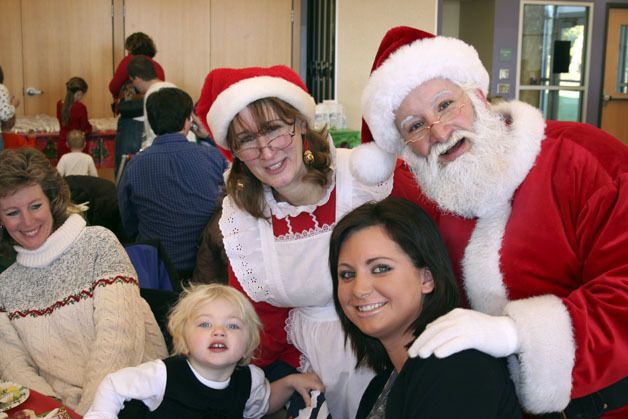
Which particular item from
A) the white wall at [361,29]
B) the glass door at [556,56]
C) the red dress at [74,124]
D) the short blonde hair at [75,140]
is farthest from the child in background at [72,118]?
the glass door at [556,56]

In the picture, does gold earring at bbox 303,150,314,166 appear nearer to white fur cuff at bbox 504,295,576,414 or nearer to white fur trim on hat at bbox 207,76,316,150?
white fur trim on hat at bbox 207,76,316,150

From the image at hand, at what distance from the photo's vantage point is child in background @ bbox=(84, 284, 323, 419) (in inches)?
74.6

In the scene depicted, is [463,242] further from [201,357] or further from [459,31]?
[459,31]

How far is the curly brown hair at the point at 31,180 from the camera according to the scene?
234 centimetres

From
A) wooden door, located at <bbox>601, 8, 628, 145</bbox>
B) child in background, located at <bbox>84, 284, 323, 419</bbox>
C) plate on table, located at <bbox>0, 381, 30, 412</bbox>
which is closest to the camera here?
plate on table, located at <bbox>0, 381, 30, 412</bbox>

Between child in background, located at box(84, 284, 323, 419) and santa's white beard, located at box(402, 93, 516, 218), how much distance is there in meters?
0.72

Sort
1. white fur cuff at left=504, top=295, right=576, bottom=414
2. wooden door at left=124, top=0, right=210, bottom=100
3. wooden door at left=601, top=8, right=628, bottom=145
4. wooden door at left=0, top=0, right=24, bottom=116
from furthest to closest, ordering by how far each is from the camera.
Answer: wooden door at left=601, top=8, right=628, bottom=145 → wooden door at left=124, top=0, right=210, bottom=100 → wooden door at left=0, top=0, right=24, bottom=116 → white fur cuff at left=504, top=295, right=576, bottom=414

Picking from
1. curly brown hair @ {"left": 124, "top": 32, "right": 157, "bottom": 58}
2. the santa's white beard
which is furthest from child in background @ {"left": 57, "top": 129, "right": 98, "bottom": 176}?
the santa's white beard

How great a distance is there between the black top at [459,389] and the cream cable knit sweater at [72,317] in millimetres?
1138

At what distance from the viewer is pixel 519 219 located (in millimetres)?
1508

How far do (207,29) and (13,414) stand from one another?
6574 mm

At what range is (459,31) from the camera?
9.61 meters

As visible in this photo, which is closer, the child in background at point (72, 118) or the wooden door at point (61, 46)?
the child in background at point (72, 118)

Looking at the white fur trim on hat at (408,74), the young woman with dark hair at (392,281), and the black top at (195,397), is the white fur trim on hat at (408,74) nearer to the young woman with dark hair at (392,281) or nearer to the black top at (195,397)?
the young woman with dark hair at (392,281)
